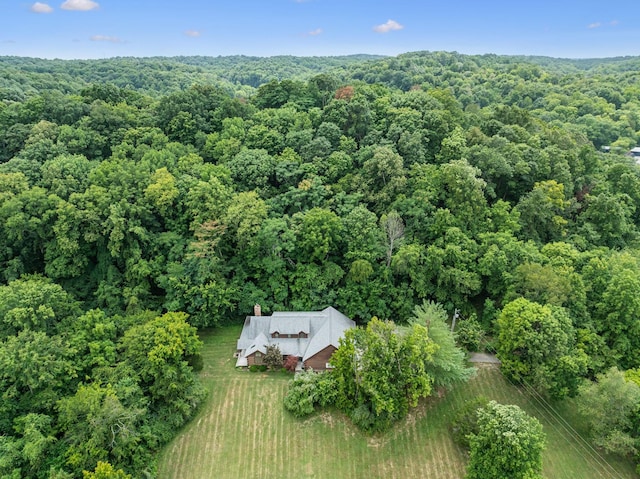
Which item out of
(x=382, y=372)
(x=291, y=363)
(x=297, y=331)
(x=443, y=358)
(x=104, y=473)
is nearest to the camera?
(x=104, y=473)

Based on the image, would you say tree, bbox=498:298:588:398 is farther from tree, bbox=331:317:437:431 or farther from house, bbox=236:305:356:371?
house, bbox=236:305:356:371

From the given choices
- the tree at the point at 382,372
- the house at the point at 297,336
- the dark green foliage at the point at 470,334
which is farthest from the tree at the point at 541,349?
the house at the point at 297,336

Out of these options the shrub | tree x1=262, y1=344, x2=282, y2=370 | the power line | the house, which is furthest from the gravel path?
tree x1=262, y1=344, x2=282, y2=370

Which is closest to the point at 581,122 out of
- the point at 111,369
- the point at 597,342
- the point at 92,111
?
the point at 597,342

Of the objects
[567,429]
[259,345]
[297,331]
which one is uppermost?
[297,331]

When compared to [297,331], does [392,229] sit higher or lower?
higher

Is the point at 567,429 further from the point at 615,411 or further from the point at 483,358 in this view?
the point at 483,358

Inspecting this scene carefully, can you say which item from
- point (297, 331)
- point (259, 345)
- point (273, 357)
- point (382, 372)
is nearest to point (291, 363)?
point (273, 357)
